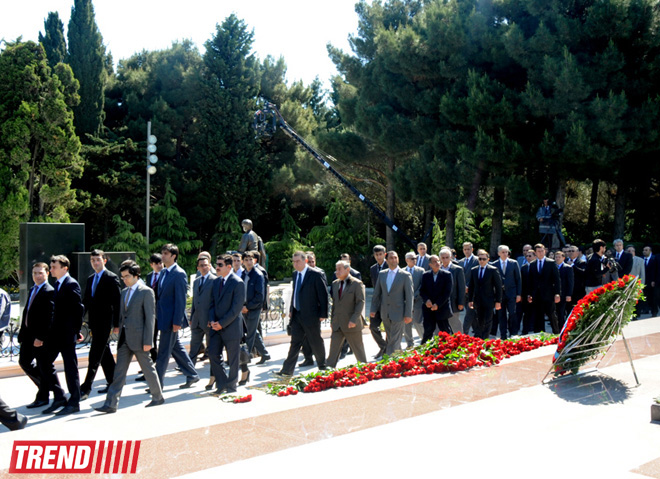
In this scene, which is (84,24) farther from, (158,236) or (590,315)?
(590,315)

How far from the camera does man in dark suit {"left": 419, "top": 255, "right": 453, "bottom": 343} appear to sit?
999 centimetres

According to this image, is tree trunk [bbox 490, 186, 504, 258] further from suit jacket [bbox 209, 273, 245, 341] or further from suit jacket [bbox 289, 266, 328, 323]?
suit jacket [bbox 209, 273, 245, 341]

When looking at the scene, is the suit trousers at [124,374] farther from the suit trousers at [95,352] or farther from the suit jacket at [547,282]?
the suit jacket at [547,282]

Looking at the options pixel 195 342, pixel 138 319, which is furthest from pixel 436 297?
pixel 138 319

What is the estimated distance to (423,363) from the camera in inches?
317

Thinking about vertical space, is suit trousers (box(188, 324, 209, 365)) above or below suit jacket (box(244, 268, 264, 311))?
below

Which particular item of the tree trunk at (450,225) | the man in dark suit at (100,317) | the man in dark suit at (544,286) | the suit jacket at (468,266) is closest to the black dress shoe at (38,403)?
the man in dark suit at (100,317)

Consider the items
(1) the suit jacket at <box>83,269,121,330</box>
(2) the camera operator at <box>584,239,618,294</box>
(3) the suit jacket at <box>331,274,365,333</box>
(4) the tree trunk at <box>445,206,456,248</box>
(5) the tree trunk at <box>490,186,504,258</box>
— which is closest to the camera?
(1) the suit jacket at <box>83,269,121,330</box>

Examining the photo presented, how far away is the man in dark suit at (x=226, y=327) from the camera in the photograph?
7246 mm

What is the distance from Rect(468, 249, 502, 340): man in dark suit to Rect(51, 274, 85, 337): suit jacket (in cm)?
659

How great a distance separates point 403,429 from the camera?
17.6 feet

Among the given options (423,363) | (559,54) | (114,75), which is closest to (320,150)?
(559,54)

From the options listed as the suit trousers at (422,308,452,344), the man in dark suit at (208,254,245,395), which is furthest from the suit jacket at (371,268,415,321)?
the man in dark suit at (208,254,245,395)

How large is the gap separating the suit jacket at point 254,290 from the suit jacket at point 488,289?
3.94 m
